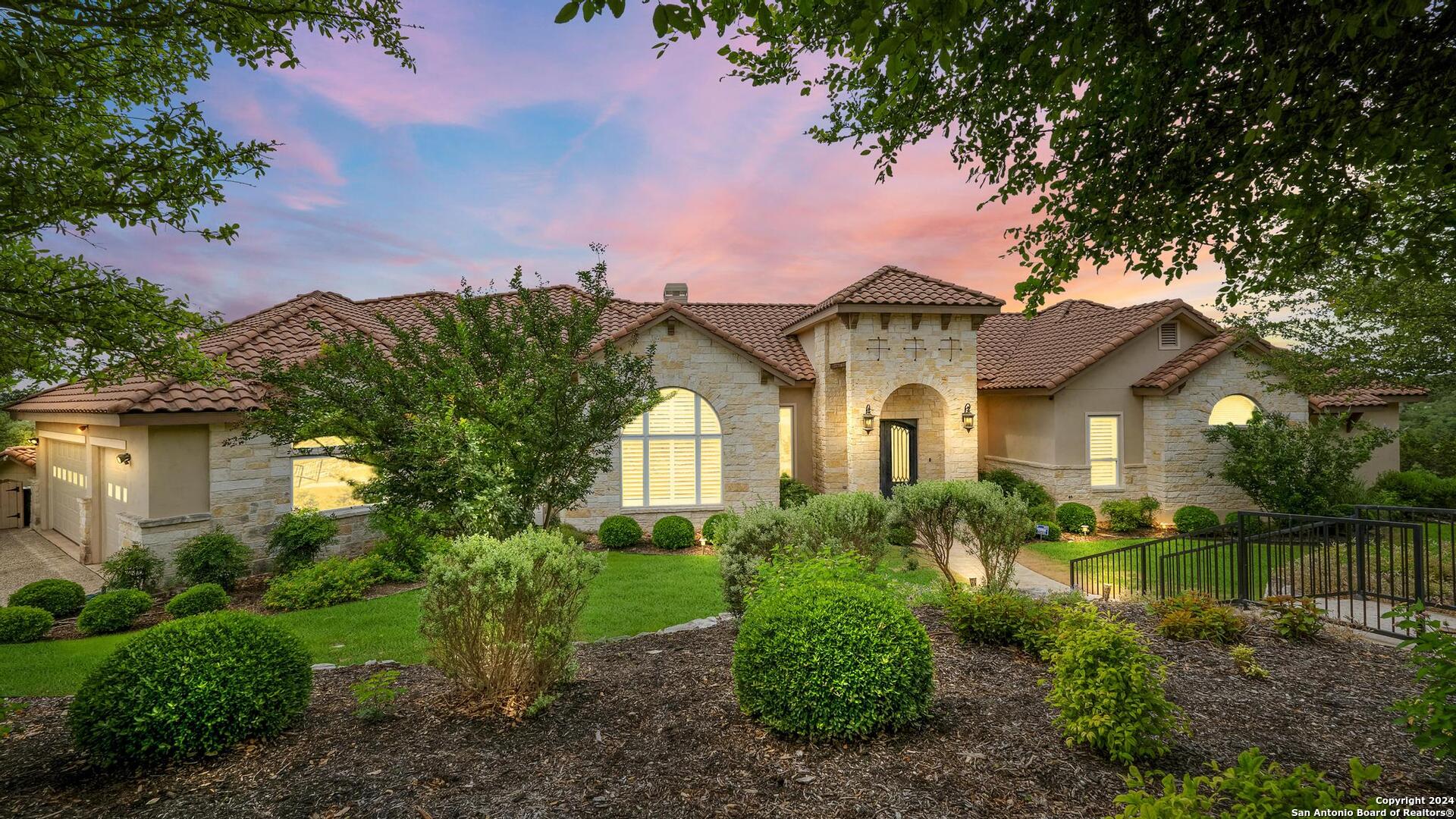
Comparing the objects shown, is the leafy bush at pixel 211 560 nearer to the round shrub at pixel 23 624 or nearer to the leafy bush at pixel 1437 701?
the round shrub at pixel 23 624

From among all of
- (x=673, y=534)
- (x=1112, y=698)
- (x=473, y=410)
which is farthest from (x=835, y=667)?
(x=673, y=534)

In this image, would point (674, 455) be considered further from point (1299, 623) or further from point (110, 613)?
point (1299, 623)

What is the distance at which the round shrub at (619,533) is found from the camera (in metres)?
13.1

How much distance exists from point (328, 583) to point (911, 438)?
13.7m

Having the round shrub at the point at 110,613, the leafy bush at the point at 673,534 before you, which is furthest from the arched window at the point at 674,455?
the round shrub at the point at 110,613

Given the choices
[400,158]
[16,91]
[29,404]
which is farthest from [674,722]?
[29,404]

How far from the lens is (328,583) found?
9422 mm

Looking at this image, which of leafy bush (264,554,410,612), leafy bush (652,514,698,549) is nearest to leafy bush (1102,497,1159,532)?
leafy bush (652,514,698,549)

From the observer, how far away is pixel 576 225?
38.8 ft

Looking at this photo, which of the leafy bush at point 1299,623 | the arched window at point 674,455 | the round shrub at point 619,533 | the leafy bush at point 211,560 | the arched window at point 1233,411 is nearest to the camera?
the leafy bush at point 1299,623

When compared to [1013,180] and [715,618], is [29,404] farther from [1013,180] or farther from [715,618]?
[1013,180]

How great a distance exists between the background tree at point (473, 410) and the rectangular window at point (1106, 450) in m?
13.3

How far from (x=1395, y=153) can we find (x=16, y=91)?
8342mm

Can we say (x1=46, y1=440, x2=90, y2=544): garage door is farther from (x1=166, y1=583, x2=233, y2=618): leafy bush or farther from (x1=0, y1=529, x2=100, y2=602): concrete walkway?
(x1=166, y1=583, x2=233, y2=618): leafy bush
